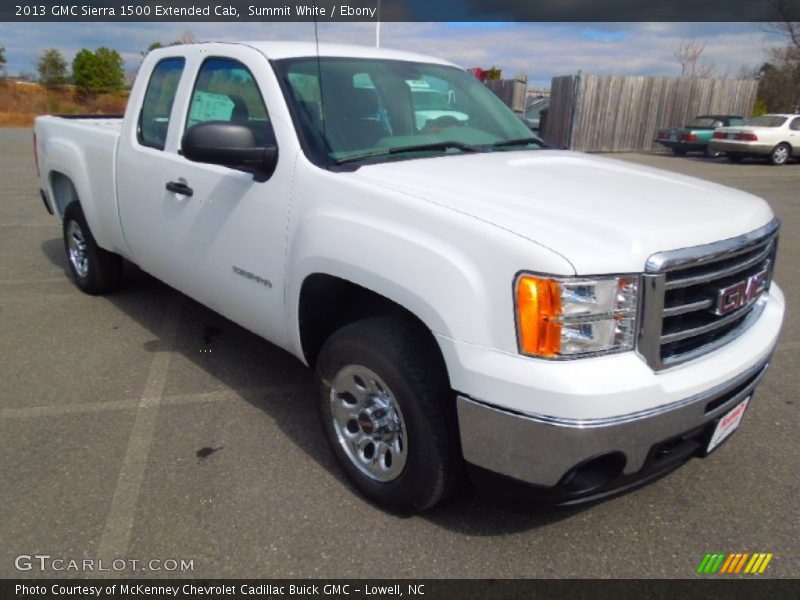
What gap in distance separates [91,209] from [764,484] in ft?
15.3

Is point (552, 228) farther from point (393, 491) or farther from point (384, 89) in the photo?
point (384, 89)

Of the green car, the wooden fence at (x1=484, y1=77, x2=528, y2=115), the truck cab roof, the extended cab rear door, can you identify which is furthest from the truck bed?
the green car

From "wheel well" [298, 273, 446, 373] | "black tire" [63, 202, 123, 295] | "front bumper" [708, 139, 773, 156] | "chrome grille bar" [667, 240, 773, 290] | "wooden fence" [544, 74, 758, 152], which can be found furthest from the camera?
"wooden fence" [544, 74, 758, 152]

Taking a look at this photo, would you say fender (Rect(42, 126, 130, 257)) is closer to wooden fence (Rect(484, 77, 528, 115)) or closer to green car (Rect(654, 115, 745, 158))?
wooden fence (Rect(484, 77, 528, 115))

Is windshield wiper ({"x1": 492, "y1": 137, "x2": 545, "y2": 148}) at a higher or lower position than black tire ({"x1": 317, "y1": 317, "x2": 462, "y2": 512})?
higher

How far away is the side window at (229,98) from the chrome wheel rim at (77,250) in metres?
2.24

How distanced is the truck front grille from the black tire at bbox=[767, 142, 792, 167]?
60.7ft

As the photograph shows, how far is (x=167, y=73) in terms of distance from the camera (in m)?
3.91

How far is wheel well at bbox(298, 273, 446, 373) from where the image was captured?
8.70ft

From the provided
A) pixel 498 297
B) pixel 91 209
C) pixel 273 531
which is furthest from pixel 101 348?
pixel 498 297

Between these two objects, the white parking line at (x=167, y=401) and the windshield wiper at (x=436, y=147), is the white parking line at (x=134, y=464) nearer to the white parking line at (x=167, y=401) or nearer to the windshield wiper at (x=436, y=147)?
the white parking line at (x=167, y=401)

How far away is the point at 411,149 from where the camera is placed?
2.99m

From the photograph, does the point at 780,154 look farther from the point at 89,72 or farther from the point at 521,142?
the point at 89,72

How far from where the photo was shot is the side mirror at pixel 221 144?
2.67m
